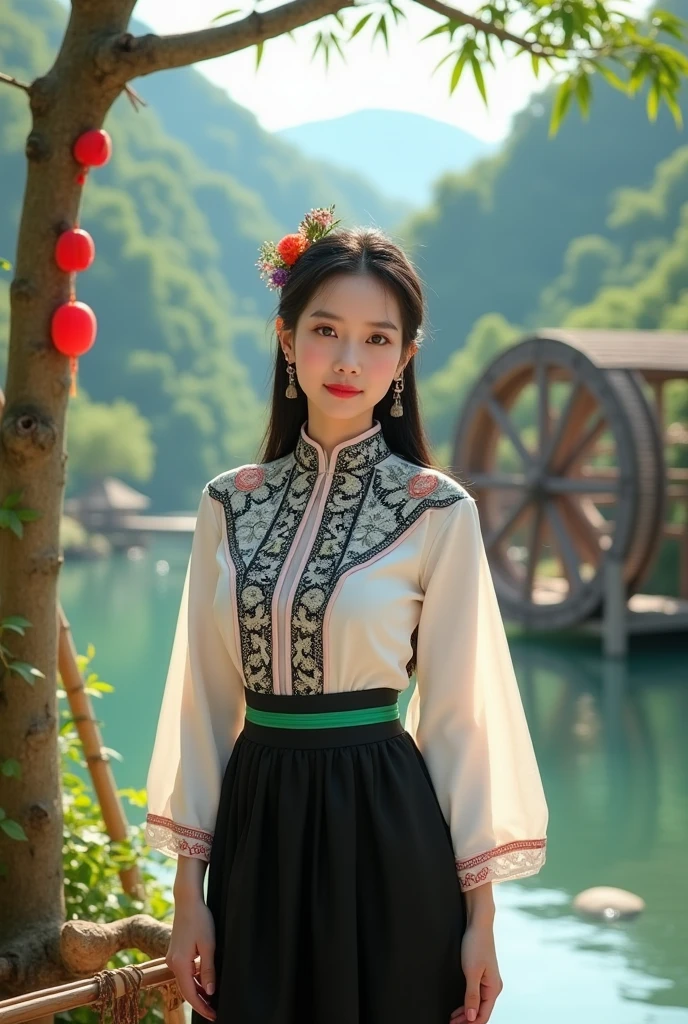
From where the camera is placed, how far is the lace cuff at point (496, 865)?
1567 mm

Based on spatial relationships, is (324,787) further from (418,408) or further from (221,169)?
(221,169)

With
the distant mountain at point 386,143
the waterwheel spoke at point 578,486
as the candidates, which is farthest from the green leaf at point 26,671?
the distant mountain at point 386,143

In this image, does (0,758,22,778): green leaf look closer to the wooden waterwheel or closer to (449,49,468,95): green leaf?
(449,49,468,95): green leaf

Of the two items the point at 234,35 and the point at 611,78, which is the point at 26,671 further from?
the point at 611,78

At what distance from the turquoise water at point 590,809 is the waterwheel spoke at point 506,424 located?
1.42 meters

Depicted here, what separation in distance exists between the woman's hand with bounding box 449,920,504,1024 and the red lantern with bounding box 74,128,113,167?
1408 mm

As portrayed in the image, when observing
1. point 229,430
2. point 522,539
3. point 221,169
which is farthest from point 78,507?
point 221,169

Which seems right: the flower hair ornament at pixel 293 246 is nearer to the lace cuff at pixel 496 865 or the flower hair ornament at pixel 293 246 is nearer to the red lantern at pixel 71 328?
the red lantern at pixel 71 328

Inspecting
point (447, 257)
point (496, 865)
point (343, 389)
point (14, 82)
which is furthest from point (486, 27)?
point (447, 257)

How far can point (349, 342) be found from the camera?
64.3 inches

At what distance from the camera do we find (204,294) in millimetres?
44531

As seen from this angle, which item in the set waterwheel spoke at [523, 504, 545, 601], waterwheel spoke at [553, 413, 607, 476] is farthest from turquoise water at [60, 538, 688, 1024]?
waterwheel spoke at [553, 413, 607, 476]

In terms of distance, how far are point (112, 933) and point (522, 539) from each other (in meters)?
23.6

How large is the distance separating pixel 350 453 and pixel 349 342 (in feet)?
0.52
